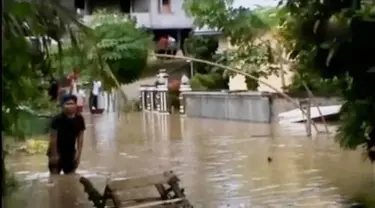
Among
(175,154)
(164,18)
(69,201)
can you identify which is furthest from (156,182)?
(164,18)

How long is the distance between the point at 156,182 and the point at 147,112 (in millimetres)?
28149

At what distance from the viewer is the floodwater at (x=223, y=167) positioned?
39.5ft

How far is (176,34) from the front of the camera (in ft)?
173

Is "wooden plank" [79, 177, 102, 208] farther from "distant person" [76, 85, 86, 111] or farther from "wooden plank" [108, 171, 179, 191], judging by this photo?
"distant person" [76, 85, 86, 111]

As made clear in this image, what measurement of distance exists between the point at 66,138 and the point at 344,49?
6757mm

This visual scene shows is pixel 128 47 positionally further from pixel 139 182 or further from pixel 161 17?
pixel 139 182

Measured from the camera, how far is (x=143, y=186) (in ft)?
32.8

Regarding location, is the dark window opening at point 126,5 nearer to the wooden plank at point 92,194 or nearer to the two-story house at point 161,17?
the two-story house at point 161,17

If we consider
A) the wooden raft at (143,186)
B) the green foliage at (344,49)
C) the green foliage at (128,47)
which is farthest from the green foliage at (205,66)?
the green foliage at (344,49)

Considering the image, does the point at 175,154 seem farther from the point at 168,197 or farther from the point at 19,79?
the point at 19,79

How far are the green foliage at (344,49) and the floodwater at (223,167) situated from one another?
65.4 inches

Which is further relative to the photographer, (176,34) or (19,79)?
(176,34)

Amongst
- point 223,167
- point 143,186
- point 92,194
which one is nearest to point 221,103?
point 223,167

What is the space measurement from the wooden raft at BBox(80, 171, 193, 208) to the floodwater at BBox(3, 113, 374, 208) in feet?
2.98
